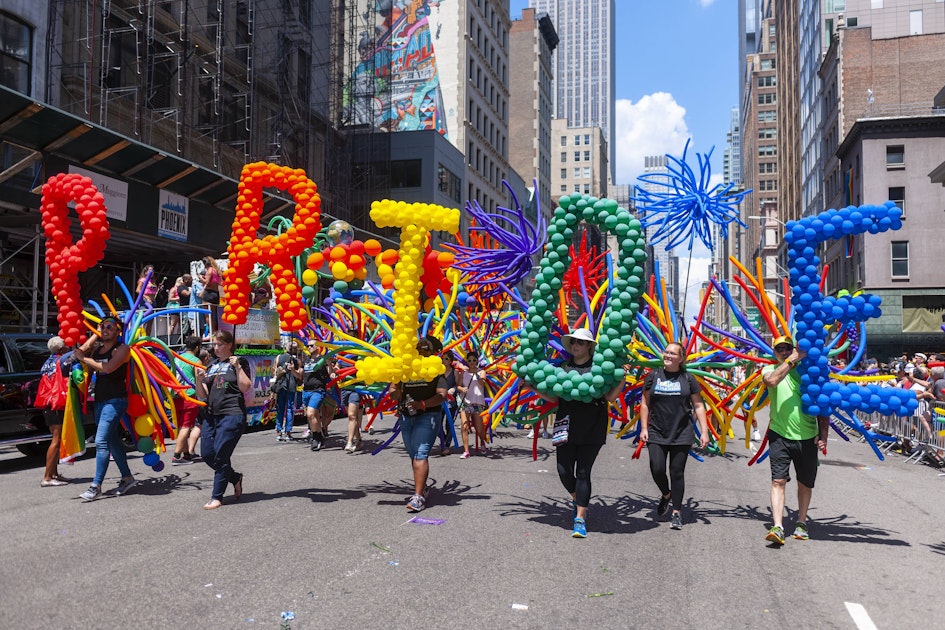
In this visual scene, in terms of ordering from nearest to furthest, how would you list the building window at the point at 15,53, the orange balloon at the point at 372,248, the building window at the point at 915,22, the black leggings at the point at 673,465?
1. the black leggings at the point at 673,465
2. the orange balloon at the point at 372,248
3. the building window at the point at 15,53
4. the building window at the point at 915,22

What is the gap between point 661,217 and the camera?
941 cm

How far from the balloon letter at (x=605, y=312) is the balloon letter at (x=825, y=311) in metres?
1.35

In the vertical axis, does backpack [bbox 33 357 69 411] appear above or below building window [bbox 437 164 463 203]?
below

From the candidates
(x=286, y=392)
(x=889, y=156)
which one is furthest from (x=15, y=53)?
(x=889, y=156)

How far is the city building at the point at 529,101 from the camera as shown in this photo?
78.4m

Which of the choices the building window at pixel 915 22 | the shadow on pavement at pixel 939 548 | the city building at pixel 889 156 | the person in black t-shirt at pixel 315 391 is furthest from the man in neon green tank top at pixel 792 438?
the building window at pixel 915 22

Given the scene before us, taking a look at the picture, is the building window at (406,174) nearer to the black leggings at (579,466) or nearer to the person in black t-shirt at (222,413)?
the person in black t-shirt at (222,413)

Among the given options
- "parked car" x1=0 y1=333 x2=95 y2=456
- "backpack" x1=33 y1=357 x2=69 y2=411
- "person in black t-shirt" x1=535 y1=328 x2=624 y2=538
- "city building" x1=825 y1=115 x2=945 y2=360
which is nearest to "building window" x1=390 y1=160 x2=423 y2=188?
"city building" x1=825 y1=115 x2=945 y2=360

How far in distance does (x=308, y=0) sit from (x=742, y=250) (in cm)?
11615

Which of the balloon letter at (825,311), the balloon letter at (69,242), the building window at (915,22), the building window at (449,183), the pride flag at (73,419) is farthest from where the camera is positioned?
the building window at (915,22)

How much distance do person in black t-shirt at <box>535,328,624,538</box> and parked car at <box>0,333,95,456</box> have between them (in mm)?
6713

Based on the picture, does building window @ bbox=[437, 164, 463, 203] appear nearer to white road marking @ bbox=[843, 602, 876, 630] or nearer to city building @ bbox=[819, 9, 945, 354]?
city building @ bbox=[819, 9, 945, 354]

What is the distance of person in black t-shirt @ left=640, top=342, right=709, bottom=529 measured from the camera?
262 inches

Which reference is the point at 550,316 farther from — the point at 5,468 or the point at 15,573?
the point at 5,468
